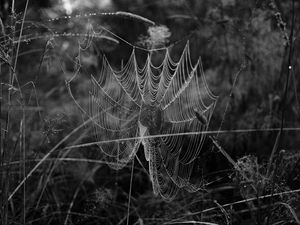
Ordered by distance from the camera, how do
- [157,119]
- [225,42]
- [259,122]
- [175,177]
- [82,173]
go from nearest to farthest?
[175,177] → [157,119] → [82,173] → [259,122] → [225,42]

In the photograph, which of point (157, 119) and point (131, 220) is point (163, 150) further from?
point (131, 220)

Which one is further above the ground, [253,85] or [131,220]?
[253,85]

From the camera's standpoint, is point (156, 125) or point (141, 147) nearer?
point (156, 125)

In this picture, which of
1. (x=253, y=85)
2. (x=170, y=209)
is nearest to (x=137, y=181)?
(x=170, y=209)

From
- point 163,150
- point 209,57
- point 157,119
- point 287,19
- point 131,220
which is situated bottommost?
point 131,220

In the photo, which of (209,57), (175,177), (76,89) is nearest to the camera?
(175,177)

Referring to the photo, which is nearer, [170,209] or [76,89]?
[170,209]

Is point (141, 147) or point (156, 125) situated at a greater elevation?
point (156, 125)

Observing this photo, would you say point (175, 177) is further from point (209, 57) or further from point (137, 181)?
point (209, 57)

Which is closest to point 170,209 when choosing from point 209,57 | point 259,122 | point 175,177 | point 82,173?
point 175,177
